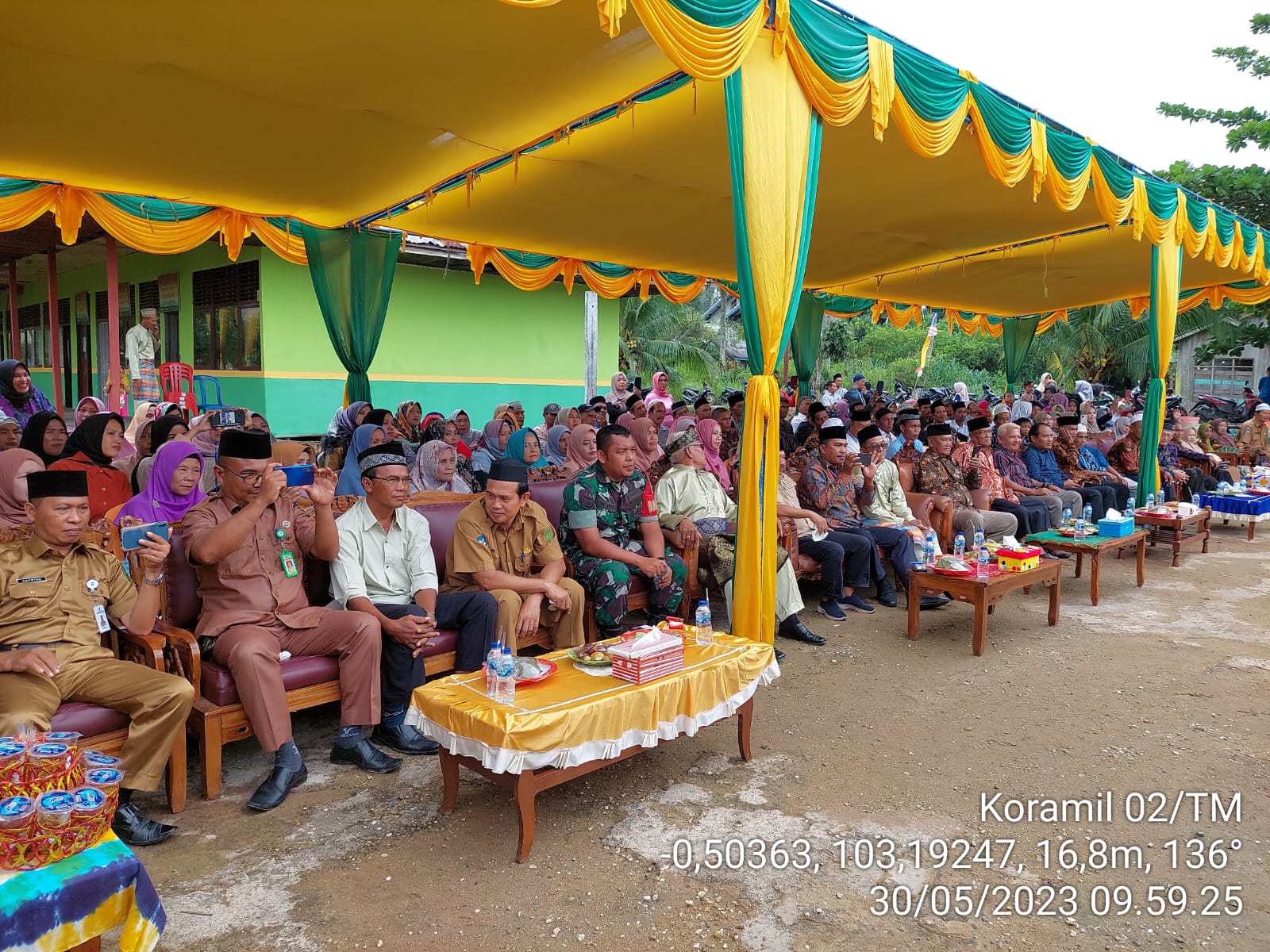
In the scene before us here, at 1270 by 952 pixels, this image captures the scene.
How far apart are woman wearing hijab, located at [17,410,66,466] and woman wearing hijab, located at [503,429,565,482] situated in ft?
9.98

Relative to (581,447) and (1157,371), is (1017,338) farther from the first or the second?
(581,447)

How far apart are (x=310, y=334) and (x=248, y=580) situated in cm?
944

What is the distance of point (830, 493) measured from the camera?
6016 millimetres

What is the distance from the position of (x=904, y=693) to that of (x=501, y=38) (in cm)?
394

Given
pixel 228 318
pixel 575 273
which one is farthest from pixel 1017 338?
pixel 228 318

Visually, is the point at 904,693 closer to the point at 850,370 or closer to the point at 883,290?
the point at 883,290

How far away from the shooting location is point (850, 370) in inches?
1318

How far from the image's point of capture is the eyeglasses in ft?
11.2

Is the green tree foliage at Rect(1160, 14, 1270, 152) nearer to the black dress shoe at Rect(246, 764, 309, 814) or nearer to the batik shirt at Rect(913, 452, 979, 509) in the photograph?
the batik shirt at Rect(913, 452, 979, 509)

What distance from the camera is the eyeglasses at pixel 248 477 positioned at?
3400mm

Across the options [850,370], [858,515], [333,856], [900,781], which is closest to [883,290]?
[858,515]

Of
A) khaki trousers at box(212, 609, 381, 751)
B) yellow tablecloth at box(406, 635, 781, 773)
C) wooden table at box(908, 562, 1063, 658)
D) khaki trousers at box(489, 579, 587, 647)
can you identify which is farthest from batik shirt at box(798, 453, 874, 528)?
khaki trousers at box(212, 609, 381, 751)

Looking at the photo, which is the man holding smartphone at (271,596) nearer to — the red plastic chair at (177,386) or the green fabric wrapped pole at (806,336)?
the red plastic chair at (177,386)

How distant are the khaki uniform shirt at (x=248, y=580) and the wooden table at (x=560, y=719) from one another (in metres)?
0.87
